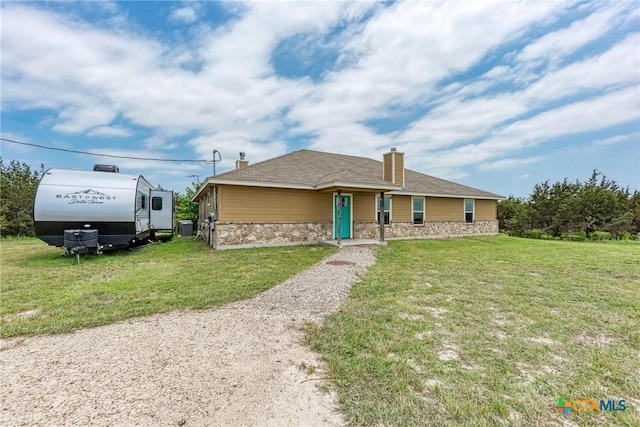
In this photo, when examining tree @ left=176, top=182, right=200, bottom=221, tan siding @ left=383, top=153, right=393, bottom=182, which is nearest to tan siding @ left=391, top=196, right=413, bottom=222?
tan siding @ left=383, top=153, right=393, bottom=182

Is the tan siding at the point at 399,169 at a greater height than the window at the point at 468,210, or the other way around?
the tan siding at the point at 399,169

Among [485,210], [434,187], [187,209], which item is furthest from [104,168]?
[485,210]

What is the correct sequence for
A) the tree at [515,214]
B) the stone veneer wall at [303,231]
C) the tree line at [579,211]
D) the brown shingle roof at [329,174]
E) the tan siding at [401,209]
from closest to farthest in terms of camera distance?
the stone veneer wall at [303,231], the brown shingle roof at [329,174], the tan siding at [401,209], the tree line at [579,211], the tree at [515,214]

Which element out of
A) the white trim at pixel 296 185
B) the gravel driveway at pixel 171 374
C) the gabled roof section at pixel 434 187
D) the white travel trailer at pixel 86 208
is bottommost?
the gravel driveway at pixel 171 374

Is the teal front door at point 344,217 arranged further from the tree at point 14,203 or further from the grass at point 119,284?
the tree at point 14,203

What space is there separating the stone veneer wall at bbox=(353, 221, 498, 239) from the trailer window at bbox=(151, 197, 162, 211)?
357 inches

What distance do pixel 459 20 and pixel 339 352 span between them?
1086cm

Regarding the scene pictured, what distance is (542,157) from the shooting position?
1716 cm

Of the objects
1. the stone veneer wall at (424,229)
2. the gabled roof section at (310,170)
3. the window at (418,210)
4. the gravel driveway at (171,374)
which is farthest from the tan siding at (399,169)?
the gravel driveway at (171,374)

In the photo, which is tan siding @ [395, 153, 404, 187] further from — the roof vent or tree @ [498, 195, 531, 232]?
tree @ [498, 195, 531, 232]

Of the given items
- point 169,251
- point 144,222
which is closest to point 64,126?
point 144,222

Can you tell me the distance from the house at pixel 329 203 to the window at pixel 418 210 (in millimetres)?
55

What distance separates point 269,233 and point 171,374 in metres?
8.88

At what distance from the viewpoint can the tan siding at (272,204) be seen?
10438mm
